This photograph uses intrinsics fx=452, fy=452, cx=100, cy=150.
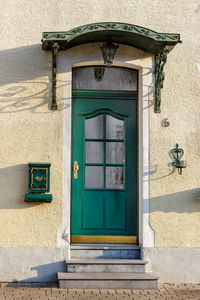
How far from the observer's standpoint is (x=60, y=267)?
256 inches

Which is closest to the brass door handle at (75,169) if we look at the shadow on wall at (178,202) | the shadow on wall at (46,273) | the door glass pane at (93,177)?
→ the door glass pane at (93,177)

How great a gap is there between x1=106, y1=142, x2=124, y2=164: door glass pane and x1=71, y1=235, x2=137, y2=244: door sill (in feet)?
3.77

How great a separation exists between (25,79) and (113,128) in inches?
60.4

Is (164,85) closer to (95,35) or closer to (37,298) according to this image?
(95,35)

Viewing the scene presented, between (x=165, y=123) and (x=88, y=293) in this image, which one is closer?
(x=88, y=293)

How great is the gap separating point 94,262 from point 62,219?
77 centimetres

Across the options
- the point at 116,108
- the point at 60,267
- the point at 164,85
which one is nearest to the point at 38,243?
the point at 60,267

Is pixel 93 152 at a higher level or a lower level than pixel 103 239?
higher

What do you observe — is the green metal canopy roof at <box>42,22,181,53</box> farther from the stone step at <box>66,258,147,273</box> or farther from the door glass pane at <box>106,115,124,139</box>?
the stone step at <box>66,258,147,273</box>

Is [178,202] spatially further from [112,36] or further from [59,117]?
[112,36]

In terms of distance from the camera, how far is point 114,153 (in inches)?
277

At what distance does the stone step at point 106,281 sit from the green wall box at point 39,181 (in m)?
1.12

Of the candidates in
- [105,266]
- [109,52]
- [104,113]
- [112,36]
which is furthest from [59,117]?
[105,266]

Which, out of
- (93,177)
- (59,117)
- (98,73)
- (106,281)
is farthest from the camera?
(98,73)
